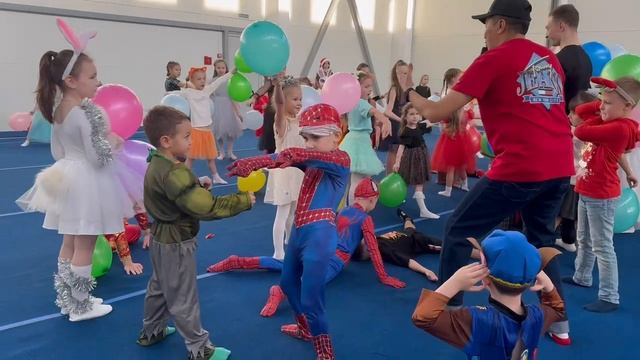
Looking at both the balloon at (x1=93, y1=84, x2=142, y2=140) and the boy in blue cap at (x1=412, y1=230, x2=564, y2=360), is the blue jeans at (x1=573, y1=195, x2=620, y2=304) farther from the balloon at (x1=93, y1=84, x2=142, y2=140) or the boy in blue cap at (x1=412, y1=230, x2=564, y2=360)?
the balloon at (x1=93, y1=84, x2=142, y2=140)

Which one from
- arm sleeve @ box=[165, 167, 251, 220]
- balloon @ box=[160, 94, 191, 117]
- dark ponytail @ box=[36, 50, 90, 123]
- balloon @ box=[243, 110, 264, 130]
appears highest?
dark ponytail @ box=[36, 50, 90, 123]

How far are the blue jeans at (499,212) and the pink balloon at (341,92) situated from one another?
2.13m

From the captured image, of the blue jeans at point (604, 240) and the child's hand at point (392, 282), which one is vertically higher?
the blue jeans at point (604, 240)

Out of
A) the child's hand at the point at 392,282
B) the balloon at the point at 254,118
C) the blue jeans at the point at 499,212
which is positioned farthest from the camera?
the balloon at the point at 254,118

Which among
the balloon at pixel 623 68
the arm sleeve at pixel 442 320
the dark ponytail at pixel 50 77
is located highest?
the balloon at pixel 623 68

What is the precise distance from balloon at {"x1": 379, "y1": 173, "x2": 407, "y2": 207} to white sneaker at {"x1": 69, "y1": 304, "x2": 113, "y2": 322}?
326cm

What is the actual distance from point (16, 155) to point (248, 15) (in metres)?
8.34

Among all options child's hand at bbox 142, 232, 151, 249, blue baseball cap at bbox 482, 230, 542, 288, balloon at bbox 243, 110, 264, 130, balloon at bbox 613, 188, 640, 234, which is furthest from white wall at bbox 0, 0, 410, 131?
blue baseball cap at bbox 482, 230, 542, 288

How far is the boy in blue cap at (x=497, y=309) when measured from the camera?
61.1 inches

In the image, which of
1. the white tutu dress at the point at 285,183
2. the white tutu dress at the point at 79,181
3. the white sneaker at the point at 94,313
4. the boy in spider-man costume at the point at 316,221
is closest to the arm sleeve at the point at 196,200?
the boy in spider-man costume at the point at 316,221

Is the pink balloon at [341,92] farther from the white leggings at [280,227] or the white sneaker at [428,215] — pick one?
the white sneaker at [428,215]

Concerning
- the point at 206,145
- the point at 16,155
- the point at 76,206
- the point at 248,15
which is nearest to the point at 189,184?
the point at 76,206

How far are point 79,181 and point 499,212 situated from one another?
2521 mm

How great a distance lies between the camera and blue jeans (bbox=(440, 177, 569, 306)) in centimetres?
268
